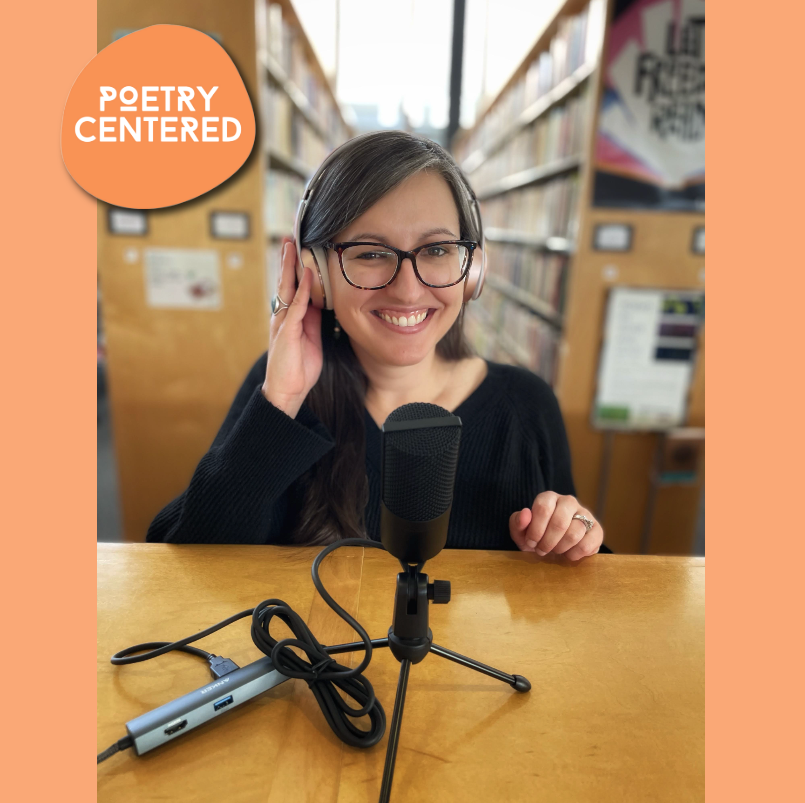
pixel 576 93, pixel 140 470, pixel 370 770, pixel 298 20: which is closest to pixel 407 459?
pixel 370 770

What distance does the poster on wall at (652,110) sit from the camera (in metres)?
1.79

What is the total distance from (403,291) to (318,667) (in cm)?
53

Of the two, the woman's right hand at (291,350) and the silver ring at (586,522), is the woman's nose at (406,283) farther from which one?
the silver ring at (586,522)

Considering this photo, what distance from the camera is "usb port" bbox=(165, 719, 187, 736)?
1.59 feet

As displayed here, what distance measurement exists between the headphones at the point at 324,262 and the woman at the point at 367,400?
0.01 metres

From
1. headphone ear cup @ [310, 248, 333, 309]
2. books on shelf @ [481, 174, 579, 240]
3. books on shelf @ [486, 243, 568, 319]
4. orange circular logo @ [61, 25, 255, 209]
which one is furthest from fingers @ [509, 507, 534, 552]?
books on shelf @ [486, 243, 568, 319]

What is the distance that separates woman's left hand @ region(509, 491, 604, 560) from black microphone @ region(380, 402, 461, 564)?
31 cm

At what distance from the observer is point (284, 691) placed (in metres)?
0.55

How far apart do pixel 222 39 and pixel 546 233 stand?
1.54 meters

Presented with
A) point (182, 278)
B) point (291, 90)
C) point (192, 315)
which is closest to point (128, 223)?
point (182, 278)

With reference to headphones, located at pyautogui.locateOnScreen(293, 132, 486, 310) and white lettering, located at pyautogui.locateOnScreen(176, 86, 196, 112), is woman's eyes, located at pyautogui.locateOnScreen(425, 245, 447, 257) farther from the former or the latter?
white lettering, located at pyautogui.locateOnScreen(176, 86, 196, 112)

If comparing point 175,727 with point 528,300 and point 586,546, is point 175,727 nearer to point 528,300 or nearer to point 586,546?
point 586,546

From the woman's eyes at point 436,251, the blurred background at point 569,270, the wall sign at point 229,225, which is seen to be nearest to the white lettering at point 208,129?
the woman's eyes at point 436,251

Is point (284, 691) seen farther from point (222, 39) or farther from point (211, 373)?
point (222, 39)
